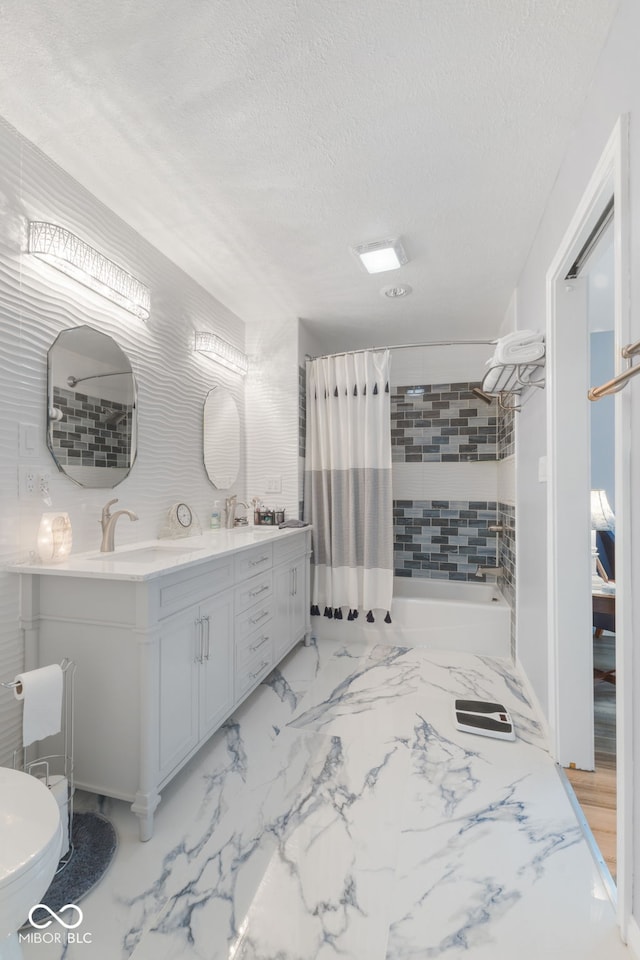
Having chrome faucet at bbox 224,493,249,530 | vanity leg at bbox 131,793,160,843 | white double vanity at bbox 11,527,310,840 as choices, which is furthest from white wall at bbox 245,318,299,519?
vanity leg at bbox 131,793,160,843

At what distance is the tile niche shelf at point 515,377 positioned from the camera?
2.12 m

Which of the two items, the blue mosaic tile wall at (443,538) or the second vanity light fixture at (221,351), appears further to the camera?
the blue mosaic tile wall at (443,538)

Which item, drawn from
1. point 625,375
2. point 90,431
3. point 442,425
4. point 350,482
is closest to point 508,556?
point 350,482

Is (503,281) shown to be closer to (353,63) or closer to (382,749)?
(353,63)

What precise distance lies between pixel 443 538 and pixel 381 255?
97.4 inches

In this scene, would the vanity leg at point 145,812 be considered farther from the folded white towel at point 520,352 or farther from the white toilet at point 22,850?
the folded white towel at point 520,352

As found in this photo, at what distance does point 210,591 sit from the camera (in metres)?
1.89

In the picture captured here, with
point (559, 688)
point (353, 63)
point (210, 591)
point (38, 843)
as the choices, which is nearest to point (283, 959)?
point (38, 843)

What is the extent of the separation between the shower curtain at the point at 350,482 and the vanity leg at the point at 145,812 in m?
1.98

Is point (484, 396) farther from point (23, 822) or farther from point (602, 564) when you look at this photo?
point (23, 822)

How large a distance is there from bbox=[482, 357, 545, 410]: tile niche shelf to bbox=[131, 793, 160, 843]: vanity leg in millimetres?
2205

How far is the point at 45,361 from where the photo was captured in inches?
68.7

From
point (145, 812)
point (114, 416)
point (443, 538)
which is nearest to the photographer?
point (145, 812)

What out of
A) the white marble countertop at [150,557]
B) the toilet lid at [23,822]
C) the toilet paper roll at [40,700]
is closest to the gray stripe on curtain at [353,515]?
the white marble countertop at [150,557]
